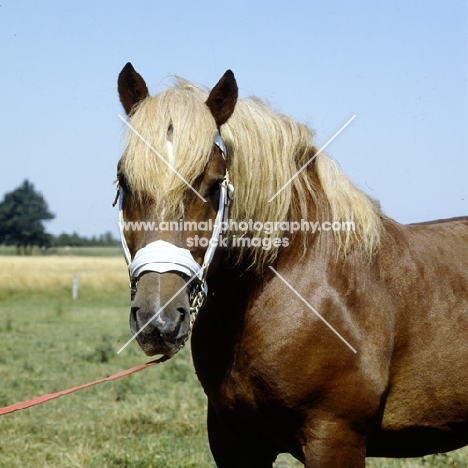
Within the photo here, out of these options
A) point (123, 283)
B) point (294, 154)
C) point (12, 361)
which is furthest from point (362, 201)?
point (123, 283)

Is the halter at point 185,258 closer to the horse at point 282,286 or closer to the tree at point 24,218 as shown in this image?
the horse at point 282,286

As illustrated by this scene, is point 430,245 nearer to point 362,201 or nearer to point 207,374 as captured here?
point 362,201

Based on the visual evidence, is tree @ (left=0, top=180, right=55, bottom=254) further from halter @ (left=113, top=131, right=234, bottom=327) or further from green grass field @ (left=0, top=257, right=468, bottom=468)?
halter @ (left=113, top=131, right=234, bottom=327)

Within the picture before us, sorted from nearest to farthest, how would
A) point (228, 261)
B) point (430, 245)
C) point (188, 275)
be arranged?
1. point (188, 275)
2. point (228, 261)
3. point (430, 245)

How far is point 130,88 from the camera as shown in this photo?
118 inches

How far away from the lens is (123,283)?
91.1 feet

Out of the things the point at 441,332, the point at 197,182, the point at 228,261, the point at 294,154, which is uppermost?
the point at 294,154

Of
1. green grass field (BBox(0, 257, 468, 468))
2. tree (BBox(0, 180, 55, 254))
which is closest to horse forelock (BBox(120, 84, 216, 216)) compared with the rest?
green grass field (BBox(0, 257, 468, 468))

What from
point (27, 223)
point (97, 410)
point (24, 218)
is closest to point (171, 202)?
point (97, 410)

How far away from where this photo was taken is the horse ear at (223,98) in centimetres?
286

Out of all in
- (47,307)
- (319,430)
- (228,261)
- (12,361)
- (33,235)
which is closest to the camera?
(319,430)

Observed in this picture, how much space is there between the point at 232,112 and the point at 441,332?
135 cm

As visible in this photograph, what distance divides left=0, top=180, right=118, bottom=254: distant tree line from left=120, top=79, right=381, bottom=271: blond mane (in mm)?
64118

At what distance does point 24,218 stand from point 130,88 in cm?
7032
